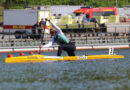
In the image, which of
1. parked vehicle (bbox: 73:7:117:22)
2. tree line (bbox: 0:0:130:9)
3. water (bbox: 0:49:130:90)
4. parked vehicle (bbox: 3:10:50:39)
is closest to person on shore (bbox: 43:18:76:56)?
water (bbox: 0:49:130:90)

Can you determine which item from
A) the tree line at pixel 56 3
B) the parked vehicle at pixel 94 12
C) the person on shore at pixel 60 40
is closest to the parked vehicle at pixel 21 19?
the parked vehicle at pixel 94 12

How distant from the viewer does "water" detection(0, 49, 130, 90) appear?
2152 cm

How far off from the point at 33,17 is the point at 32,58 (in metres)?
20.3

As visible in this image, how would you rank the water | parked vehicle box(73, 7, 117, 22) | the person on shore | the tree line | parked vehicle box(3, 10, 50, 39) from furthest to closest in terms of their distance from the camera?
1. the tree line
2. parked vehicle box(73, 7, 117, 22)
3. parked vehicle box(3, 10, 50, 39)
4. the person on shore
5. the water

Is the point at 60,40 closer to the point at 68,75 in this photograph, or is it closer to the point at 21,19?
the point at 68,75

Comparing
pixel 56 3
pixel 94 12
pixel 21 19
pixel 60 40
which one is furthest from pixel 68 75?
pixel 56 3

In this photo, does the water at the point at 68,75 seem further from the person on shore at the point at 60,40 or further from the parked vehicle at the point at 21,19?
the parked vehicle at the point at 21,19

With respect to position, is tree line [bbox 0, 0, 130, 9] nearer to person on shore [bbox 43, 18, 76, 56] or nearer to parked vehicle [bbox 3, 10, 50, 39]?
parked vehicle [bbox 3, 10, 50, 39]

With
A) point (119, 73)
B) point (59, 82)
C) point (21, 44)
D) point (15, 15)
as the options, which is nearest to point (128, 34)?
point (21, 44)

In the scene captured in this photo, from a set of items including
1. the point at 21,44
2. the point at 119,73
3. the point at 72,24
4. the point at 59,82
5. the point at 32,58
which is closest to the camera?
the point at 59,82

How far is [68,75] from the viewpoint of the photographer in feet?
81.4

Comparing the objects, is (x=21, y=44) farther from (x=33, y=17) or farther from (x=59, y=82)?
(x=59, y=82)

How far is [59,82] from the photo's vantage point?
22547 mm

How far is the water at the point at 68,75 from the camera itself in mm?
21516
